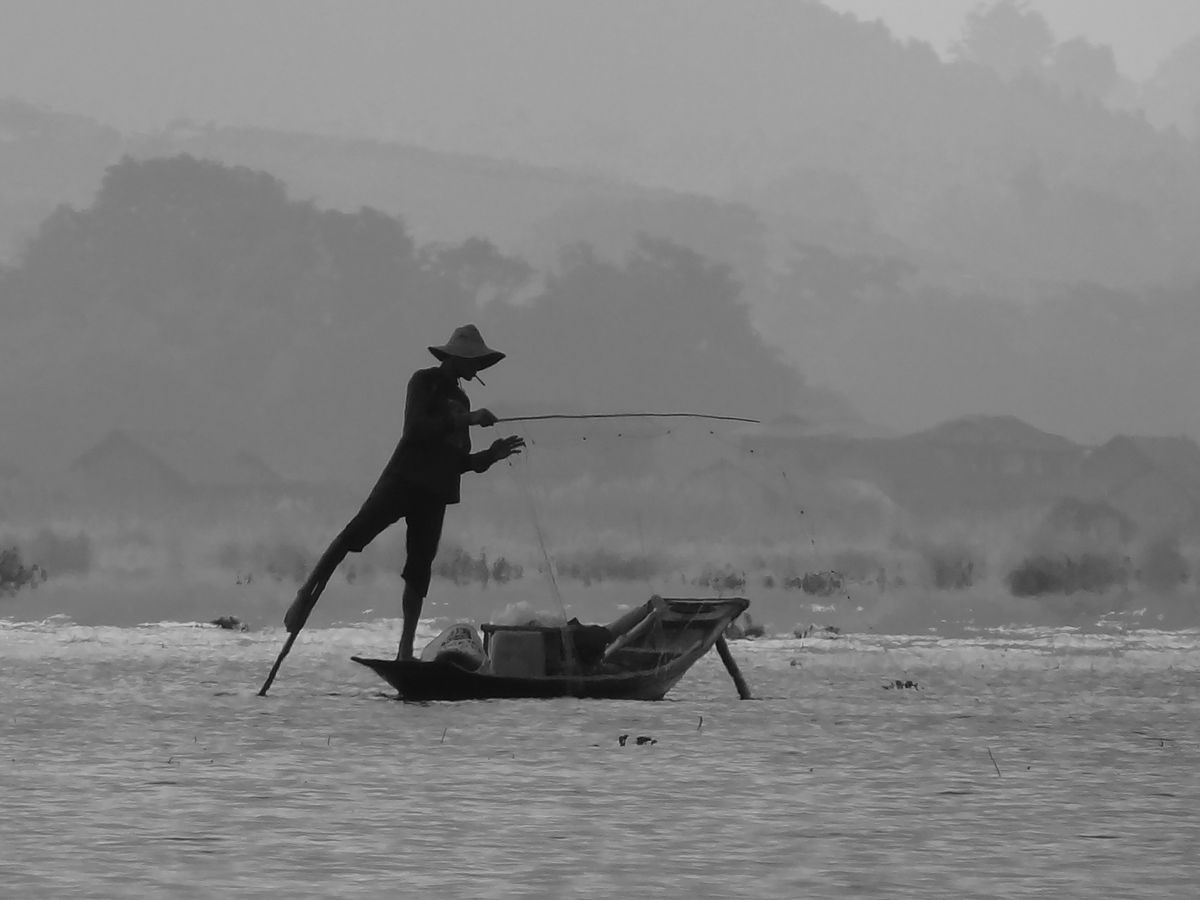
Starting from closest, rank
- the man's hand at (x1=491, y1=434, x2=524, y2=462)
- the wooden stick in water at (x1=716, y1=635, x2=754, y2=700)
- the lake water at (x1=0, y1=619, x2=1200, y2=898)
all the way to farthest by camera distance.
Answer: the lake water at (x1=0, y1=619, x2=1200, y2=898) < the man's hand at (x1=491, y1=434, x2=524, y2=462) < the wooden stick in water at (x1=716, y1=635, x2=754, y2=700)

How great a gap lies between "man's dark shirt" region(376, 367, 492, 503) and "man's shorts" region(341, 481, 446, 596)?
12 centimetres

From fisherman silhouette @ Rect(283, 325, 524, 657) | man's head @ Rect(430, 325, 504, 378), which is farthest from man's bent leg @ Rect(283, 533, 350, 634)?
man's head @ Rect(430, 325, 504, 378)

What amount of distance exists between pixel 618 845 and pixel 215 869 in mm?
1881

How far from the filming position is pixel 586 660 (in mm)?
19516

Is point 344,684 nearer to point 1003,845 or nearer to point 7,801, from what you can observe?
point 7,801

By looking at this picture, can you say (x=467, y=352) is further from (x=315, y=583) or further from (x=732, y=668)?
(x=732, y=668)

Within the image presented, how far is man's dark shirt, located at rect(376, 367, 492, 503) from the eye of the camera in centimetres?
1775

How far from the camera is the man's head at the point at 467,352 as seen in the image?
704 inches

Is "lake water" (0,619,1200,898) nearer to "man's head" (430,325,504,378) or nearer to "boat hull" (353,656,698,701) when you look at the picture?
"boat hull" (353,656,698,701)

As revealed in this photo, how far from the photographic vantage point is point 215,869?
31.0ft

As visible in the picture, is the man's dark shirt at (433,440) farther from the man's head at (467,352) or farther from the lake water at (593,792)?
the lake water at (593,792)

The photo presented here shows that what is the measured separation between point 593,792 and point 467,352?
607 centimetres

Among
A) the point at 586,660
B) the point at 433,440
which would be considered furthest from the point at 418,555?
the point at 586,660

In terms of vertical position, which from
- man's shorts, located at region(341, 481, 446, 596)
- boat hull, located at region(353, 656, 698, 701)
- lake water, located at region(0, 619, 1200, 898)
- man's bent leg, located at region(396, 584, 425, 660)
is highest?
man's shorts, located at region(341, 481, 446, 596)
